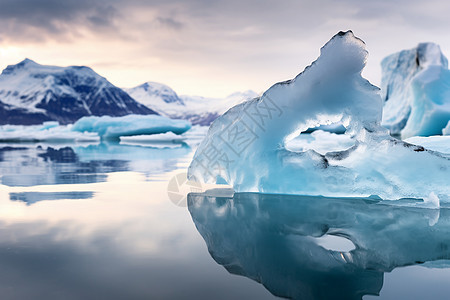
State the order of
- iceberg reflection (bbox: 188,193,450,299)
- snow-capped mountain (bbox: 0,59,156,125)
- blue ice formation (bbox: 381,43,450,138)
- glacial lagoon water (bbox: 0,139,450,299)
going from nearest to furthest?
glacial lagoon water (bbox: 0,139,450,299), iceberg reflection (bbox: 188,193,450,299), blue ice formation (bbox: 381,43,450,138), snow-capped mountain (bbox: 0,59,156,125)

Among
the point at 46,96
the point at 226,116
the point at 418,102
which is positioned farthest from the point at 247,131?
the point at 46,96

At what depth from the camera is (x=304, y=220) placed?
3215mm

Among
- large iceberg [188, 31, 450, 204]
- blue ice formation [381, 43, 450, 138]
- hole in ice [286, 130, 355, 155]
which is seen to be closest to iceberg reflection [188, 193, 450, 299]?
large iceberg [188, 31, 450, 204]

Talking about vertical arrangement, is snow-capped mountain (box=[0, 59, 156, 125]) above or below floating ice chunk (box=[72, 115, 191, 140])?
above

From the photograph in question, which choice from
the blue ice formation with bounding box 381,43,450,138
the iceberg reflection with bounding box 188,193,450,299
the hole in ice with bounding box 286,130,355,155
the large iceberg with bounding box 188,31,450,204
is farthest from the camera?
the blue ice formation with bounding box 381,43,450,138

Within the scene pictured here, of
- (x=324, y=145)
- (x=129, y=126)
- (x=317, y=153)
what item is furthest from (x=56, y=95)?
(x=317, y=153)

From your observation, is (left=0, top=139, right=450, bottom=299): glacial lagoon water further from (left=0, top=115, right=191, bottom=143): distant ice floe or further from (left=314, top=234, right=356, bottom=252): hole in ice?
(left=0, top=115, right=191, bottom=143): distant ice floe

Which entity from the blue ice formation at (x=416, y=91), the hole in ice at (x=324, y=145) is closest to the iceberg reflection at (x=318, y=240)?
the hole in ice at (x=324, y=145)

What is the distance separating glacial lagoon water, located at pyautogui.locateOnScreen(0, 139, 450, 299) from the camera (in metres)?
1.86

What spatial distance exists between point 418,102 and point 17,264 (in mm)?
17960

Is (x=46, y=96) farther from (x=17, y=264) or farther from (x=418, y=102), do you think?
(x=17, y=264)

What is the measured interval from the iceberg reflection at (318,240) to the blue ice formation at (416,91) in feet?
48.2

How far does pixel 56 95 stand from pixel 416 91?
12539 cm

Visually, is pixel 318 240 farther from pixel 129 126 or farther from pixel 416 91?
pixel 129 126
